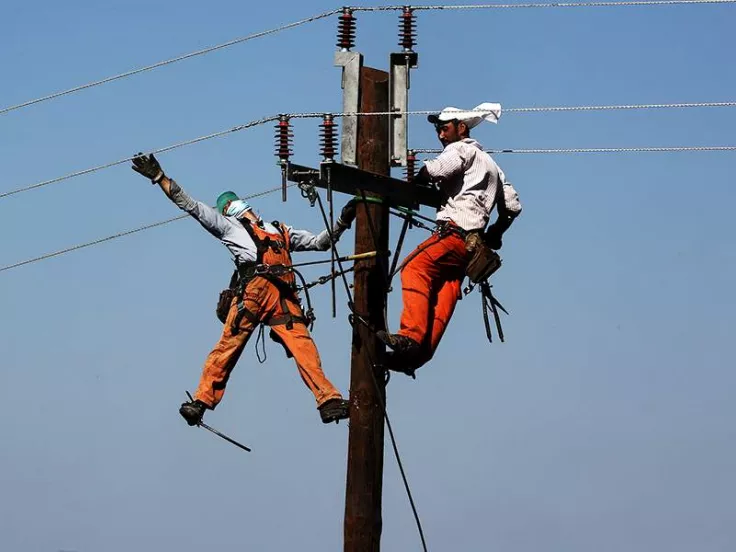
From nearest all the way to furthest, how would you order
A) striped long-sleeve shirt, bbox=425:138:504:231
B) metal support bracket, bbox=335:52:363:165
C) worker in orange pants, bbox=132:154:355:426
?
metal support bracket, bbox=335:52:363:165 < striped long-sleeve shirt, bbox=425:138:504:231 < worker in orange pants, bbox=132:154:355:426

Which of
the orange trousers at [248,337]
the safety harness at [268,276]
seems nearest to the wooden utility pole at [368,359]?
the orange trousers at [248,337]

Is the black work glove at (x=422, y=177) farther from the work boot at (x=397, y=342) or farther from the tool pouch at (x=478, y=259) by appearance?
the work boot at (x=397, y=342)

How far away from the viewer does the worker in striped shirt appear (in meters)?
12.8

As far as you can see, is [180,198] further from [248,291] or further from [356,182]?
[356,182]

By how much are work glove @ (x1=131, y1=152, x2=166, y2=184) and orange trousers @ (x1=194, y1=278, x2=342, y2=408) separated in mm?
1097

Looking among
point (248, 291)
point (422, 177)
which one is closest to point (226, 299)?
point (248, 291)

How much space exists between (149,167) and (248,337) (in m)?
1.52

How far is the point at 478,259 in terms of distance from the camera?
1290 cm

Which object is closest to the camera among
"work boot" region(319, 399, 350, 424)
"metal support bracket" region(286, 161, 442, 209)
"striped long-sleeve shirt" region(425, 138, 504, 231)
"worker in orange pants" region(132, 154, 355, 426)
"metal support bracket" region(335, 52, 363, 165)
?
"metal support bracket" region(286, 161, 442, 209)

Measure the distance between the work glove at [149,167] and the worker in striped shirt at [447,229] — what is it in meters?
2.01

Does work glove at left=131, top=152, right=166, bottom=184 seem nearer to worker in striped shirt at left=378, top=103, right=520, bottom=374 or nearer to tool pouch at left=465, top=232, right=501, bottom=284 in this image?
worker in striped shirt at left=378, top=103, right=520, bottom=374

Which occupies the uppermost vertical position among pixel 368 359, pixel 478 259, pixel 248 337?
pixel 478 259

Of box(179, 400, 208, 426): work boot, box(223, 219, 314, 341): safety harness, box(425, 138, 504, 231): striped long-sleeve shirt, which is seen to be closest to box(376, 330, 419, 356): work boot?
box(425, 138, 504, 231): striped long-sleeve shirt

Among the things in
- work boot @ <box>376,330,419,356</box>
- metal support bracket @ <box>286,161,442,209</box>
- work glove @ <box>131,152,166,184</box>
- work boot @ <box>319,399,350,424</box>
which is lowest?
work boot @ <box>319,399,350,424</box>
